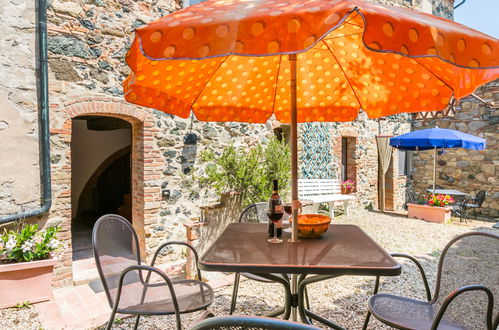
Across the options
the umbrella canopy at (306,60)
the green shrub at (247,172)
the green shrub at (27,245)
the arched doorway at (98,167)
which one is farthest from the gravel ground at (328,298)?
the arched doorway at (98,167)

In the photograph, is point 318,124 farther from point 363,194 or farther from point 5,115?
point 5,115

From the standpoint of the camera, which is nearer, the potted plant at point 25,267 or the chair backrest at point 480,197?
the potted plant at point 25,267

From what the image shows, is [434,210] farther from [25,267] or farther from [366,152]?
[25,267]

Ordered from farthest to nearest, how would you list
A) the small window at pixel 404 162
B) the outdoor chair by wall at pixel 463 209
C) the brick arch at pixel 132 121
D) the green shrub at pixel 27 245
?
the small window at pixel 404 162
the outdoor chair by wall at pixel 463 209
the brick arch at pixel 132 121
the green shrub at pixel 27 245

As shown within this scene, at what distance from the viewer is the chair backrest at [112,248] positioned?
2.03 metres

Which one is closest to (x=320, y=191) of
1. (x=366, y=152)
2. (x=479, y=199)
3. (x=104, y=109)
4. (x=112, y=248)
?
(x=366, y=152)

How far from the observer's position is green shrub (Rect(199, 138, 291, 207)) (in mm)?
5074

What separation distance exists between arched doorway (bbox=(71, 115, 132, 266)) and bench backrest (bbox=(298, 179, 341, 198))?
386cm

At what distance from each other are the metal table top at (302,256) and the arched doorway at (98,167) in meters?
5.51

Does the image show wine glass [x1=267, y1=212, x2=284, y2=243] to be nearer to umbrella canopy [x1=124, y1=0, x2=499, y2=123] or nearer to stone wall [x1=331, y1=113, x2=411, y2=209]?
umbrella canopy [x1=124, y1=0, x2=499, y2=123]

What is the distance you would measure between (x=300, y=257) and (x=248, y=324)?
3.23ft

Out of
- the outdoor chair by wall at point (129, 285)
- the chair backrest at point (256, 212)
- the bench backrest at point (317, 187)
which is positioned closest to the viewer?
the outdoor chair by wall at point (129, 285)

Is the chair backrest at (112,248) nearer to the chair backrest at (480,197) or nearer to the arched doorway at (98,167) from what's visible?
the arched doorway at (98,167)

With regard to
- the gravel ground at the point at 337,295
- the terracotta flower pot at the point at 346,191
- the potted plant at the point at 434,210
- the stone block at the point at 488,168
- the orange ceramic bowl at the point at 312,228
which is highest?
the stone block at the point at 488,168
